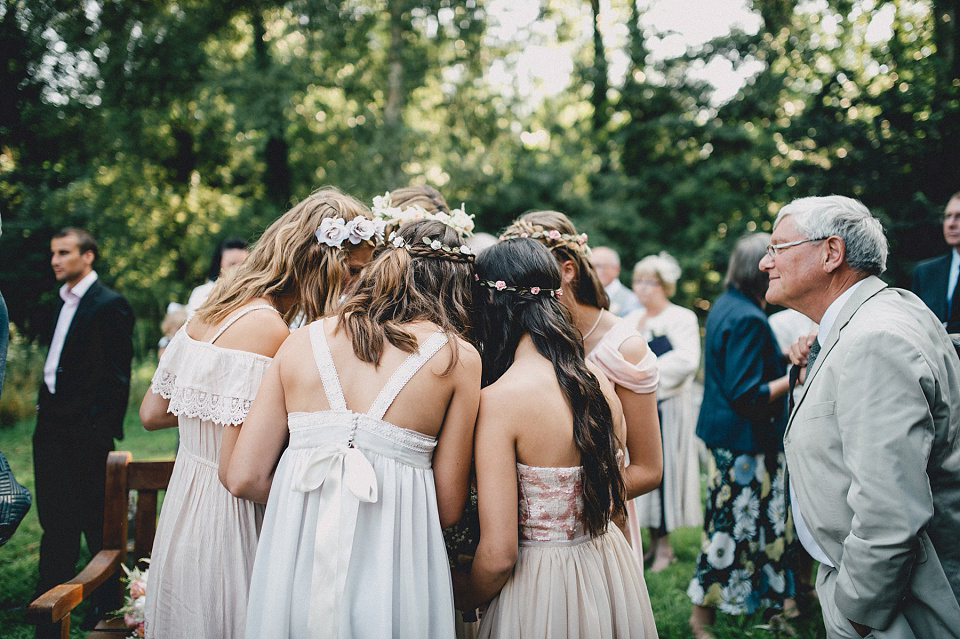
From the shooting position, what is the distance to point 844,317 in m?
2.35

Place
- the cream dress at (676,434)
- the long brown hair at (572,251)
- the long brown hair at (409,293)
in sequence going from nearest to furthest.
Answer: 1. the long brown hair at (409,293)
2. the long brown hair at (572,251)
3. the cream dress at (676,434)

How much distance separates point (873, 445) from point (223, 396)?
221cm

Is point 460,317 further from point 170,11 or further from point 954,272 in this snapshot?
point 170,11

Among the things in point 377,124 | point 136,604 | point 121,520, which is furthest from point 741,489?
point 377,124

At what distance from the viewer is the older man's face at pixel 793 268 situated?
2508mm

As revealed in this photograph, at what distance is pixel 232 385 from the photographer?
2.45m

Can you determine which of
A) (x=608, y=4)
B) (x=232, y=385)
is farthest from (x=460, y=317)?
(x=608, y=4)

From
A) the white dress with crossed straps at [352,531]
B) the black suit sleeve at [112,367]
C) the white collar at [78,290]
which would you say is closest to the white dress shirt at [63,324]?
the white collar at [78,290]

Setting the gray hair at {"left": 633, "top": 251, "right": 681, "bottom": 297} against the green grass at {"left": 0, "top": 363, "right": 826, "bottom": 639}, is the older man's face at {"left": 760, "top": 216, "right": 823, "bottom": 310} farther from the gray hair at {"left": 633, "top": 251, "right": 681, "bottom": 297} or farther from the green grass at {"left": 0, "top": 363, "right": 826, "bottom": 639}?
the gray hair at {"left": 633, "top": 251, "right": 681, "bottom": 297}

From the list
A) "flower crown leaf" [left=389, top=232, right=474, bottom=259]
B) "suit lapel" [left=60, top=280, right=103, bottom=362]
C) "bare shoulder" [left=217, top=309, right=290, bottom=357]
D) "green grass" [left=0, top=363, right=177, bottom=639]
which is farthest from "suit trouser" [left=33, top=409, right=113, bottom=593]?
"flower crown leaf" [left=389, top=232, right=474, bottom=259]

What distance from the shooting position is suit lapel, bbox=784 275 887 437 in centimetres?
234

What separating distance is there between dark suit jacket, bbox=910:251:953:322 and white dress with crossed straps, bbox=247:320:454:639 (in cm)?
425

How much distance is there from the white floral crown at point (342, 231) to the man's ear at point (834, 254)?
174cm

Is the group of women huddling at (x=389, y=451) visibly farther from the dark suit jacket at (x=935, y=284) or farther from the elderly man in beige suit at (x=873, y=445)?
the dark suit jacket at (x=935, y=284)
